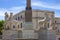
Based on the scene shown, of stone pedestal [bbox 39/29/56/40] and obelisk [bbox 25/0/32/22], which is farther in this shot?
stone pedestal [bbox 39/29/56/40]

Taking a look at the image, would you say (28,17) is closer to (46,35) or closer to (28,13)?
(28,13)

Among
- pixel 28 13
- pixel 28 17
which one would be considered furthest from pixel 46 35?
pixel 28 13

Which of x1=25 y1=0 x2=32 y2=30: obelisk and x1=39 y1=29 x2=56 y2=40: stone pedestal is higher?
x1=25 y1=0 x2=32 y2=30: obelisk

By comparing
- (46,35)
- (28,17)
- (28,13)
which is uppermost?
(28,13)

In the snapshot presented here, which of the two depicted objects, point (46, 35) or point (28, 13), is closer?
point (28, 13)

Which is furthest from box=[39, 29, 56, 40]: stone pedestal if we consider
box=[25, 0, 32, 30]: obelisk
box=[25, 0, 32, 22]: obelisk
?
box=[25, 0, 32, 22]: obelisk

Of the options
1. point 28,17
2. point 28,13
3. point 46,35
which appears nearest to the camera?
point 28,17

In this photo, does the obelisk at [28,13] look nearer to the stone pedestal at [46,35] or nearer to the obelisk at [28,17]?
the obelisk at [28,17]

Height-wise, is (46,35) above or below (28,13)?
below

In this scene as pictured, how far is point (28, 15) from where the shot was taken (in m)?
28.9

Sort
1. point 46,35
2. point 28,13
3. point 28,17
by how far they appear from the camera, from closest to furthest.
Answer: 1. point 28,17
2. point 28,13
3. point 46,35

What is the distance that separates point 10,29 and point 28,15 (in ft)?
15.1

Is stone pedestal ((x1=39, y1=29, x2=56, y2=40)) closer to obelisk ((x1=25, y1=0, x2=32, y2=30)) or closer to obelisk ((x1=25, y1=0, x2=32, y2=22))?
obelisk ((x1=25, y1=0, x2=32, y2=30))

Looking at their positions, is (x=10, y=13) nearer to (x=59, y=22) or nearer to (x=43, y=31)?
(x=43, y=31)
